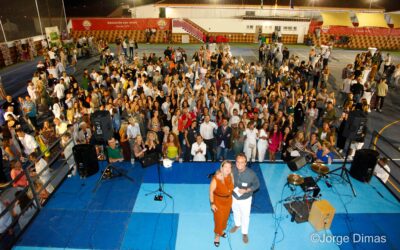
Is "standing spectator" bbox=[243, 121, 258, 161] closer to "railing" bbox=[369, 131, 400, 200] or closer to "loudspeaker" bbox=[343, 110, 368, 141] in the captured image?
"loudspeaker" bbox=[343, 110, 368, 141]

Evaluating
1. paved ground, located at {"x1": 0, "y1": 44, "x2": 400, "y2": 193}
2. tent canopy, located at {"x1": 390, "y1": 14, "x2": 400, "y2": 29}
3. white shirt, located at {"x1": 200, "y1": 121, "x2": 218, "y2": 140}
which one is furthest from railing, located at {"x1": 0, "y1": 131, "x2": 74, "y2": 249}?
tent canopy, located at {"x1": 390, "y1": 14, "x2": 400, "y2": 29}

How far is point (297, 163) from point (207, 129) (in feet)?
9.77

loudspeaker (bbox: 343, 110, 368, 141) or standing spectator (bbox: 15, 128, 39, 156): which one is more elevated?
loudspeaker (bbox: 343, 110, 368, 141)

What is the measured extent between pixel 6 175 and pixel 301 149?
9.62 metres

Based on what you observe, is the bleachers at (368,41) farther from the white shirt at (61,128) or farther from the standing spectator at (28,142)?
the standing spectator at (28,142)

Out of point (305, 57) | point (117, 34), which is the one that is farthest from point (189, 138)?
point (117, 34)

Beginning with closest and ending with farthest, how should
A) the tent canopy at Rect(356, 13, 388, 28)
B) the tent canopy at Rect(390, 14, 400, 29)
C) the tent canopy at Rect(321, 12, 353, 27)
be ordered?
the tent canopy at Rect(356, 13, 388, 28) < the tent canopy at Rect(321, 12, 353, 27) < the tent canopy at Rect(390, 14, 400, 29)

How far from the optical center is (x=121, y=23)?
34.8 meters

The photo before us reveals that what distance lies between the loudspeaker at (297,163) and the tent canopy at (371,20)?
1293 inches

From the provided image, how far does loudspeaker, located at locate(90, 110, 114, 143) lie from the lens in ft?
23.3

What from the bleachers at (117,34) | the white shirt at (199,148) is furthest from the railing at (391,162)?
the bleachers at (117,34)

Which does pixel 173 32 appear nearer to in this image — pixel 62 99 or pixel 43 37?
pixel 43 37

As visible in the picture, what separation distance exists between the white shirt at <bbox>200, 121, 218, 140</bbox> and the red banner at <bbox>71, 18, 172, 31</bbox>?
28.9 metres

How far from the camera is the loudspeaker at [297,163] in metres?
7.76
